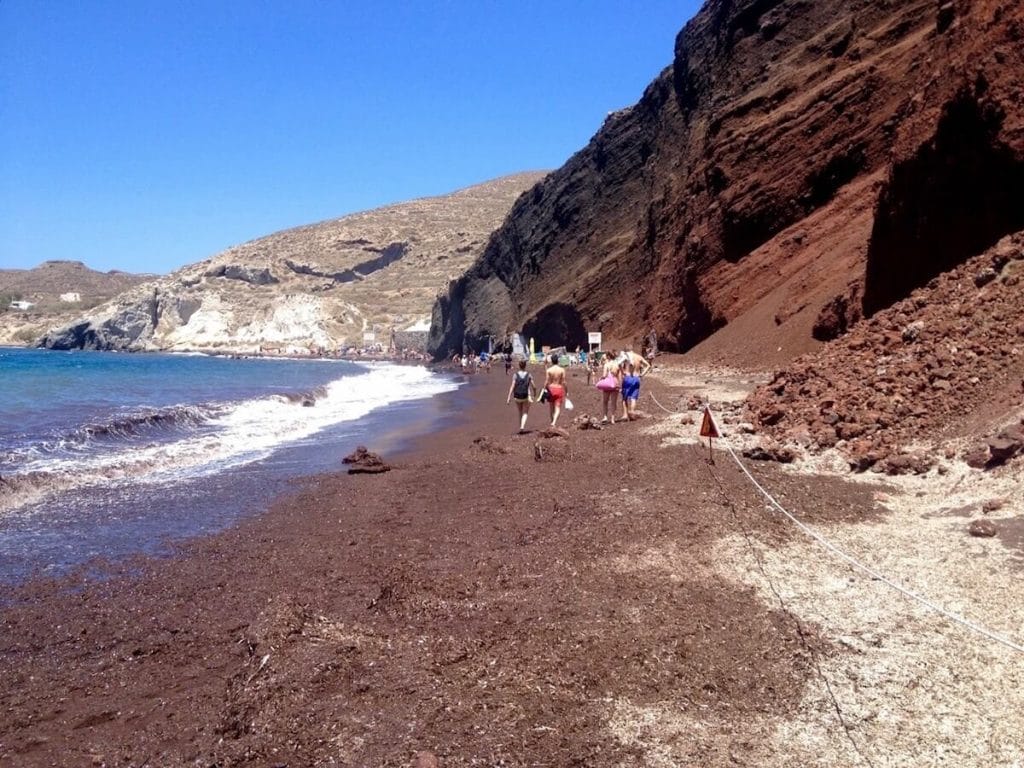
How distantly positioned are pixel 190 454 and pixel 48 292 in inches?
7174

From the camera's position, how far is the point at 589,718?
3.56 meters

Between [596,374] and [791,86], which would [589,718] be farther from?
[791,86]

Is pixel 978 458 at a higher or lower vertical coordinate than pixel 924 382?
lower

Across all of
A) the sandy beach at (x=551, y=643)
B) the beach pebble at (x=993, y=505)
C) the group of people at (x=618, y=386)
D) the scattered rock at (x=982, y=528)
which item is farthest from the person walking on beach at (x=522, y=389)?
the scattered rock at (x=982, y=528)

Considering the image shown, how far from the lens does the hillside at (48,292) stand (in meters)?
130

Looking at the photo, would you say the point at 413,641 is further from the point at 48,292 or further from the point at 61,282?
the point at 61,282

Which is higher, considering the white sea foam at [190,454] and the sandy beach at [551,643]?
the sandy beach at [551,643]

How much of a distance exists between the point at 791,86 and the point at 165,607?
26879 millimetres

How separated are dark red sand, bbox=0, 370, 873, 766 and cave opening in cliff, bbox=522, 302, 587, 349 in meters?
36.4

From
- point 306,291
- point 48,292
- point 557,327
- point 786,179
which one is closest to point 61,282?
point 48,292

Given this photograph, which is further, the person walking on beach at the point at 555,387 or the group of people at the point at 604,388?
the person walking on beach at the point at 555,387

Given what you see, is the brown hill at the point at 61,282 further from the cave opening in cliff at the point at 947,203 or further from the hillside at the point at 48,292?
the cave opening in cliff at the point at 947,203

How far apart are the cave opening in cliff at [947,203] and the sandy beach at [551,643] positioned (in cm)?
690

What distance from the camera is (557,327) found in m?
46.5
